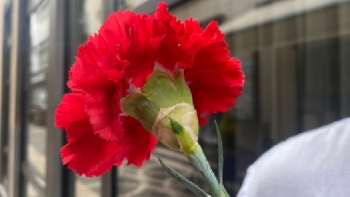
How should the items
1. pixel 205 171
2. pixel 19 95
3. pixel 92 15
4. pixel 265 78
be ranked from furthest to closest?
1. pixel 19 95
2. pixel 92 15
3. pixel 265 78
4. pixel 205 171

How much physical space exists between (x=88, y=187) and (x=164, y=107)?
1.35m

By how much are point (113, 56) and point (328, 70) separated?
497 millimetres

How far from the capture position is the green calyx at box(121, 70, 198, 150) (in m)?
0.17

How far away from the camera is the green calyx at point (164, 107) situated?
0.54ft

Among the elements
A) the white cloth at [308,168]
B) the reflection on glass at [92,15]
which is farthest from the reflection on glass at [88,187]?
the white cloth at [308,168]

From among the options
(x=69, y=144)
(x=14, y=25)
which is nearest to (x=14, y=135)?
(x=14, y=25)

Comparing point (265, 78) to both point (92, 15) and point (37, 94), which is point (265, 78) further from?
point (37, 94)

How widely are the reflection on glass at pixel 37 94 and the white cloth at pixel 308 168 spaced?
1472mm

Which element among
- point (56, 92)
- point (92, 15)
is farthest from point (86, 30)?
point (56, 92)

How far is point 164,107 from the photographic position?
17cm

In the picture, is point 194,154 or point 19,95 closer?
point 194,154

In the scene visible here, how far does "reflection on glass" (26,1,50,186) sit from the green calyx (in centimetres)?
161

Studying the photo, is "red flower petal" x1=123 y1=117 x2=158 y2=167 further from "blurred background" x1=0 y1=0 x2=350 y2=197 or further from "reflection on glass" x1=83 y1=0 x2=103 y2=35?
"reflection on glass" x1=83 y1=0 x2=103 y2=35

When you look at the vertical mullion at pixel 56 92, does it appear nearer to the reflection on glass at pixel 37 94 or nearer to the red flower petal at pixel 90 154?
the reflection on glass at pixel 37 94
